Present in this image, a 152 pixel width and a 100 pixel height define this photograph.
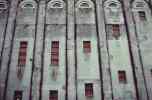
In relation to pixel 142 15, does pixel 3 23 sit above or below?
below

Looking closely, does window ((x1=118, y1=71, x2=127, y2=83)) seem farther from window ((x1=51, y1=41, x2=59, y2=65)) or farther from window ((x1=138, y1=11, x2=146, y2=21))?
window ((x1=138, y1=11, x2=146, y2=21))

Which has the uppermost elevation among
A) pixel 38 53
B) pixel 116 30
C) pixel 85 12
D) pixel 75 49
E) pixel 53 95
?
pixel 85 12

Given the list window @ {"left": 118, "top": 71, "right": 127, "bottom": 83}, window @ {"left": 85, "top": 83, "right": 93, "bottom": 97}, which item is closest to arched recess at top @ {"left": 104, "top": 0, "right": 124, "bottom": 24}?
window @ {"left": 118, "top": 71, "right": 127, "bottom": 83}

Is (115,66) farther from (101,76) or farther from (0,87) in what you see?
(0,87)

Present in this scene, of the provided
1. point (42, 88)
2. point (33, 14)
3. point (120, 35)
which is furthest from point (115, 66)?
point (33, 14)

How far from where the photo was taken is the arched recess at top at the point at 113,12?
21.6 meters

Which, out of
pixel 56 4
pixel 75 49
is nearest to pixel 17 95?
pixel 75 49

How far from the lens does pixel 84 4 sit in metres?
22.7

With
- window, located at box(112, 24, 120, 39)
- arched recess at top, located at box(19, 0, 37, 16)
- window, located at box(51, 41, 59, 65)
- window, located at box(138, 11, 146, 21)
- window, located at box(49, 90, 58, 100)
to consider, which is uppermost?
arched recess at top, located at box(19, 0, 37, 16)

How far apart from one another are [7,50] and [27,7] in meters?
5.09

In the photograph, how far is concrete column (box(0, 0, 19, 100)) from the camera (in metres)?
18.3

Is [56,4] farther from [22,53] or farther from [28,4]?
[22,53]

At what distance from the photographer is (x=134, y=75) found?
62.3 ft

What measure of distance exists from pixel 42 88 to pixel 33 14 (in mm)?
7475
